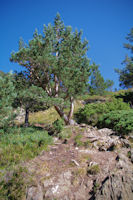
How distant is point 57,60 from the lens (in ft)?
32.0

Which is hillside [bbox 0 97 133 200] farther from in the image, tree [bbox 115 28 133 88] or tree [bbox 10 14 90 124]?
tree [bbox 115 28 133 88]

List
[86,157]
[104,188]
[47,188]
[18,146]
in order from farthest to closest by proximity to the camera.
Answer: [18,146]
[86,157]
[47,188]
[104,188]

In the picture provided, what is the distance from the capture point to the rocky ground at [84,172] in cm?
397

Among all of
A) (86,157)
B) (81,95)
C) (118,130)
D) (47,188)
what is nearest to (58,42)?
(81,95)

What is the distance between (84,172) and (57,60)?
24.9 feet

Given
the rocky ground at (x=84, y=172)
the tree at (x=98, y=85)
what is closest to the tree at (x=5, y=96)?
the rocky ground at (x=84, y=172)

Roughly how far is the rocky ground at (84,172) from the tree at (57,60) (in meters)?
3.98

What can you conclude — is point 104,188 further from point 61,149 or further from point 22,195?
point 61,149

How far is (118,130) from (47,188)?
5.97 meters

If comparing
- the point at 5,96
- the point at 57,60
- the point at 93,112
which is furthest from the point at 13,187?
the point at 93,112

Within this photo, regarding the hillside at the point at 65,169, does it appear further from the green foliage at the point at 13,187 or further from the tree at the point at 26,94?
the tree at the point at 26,94

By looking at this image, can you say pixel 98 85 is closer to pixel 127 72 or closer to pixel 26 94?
pixel 127 72

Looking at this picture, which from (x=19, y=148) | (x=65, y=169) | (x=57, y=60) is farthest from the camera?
(x=57, y=60)

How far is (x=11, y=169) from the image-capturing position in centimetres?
482
